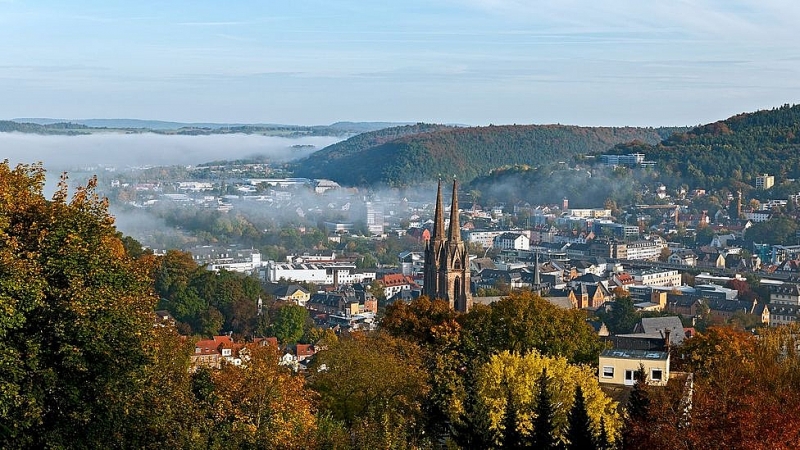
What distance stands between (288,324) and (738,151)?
126m

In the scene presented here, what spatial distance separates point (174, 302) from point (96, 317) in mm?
43427

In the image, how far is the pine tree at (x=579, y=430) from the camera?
23.8 m

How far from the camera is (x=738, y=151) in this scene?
173m

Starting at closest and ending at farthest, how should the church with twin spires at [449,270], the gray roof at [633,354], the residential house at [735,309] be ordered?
the gray roof at [633,354] → the church with twin spires at [449,270] → the residential house at [735,309]

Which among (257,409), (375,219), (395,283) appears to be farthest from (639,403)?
(375,219)

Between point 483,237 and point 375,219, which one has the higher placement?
point 483,237

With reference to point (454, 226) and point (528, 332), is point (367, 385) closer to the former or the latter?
point (528, 332)

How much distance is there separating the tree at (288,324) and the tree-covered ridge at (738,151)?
117 metres

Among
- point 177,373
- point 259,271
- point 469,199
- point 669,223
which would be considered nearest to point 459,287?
point 177,373

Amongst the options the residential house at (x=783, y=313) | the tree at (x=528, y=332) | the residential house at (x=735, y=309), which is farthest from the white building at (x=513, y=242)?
the tree at (x=528, y=332)

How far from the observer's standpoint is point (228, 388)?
21234 mm

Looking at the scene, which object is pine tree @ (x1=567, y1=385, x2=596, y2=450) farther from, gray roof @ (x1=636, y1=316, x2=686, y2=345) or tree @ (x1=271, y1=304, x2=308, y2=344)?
tree @ (x1=271, y1=304, x2=308, y2=344)

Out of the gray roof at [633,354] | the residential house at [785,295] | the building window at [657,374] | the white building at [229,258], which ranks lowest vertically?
the white building at [229,258]

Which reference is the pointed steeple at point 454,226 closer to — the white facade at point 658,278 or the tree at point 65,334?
the tree at point 65,334
